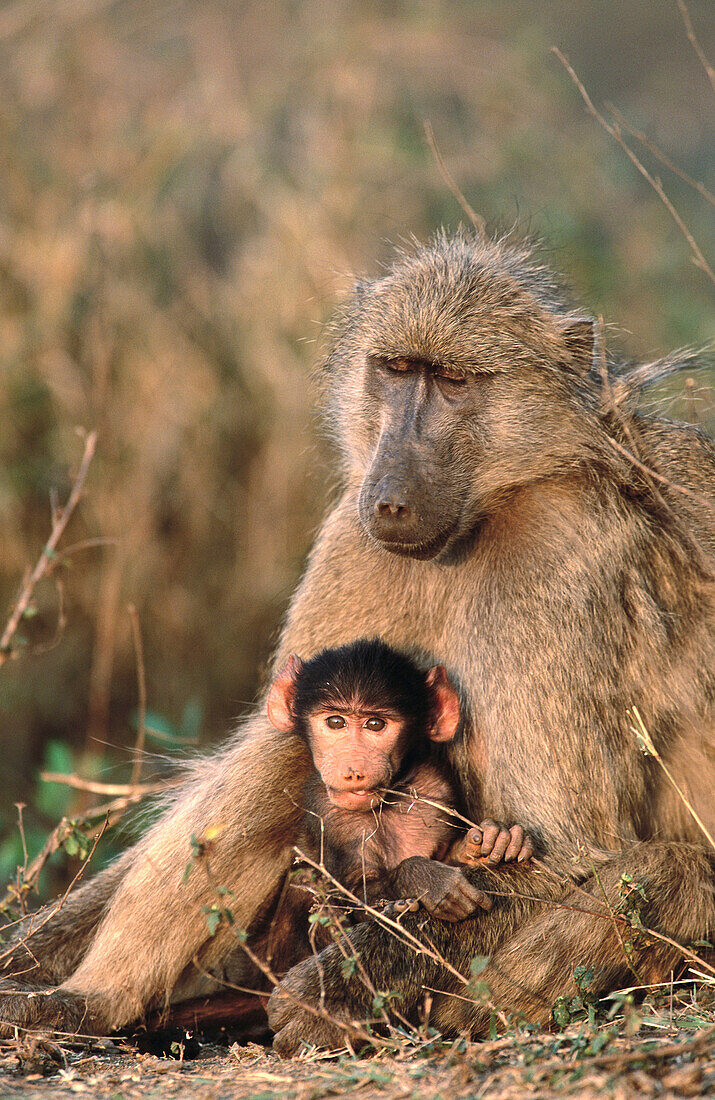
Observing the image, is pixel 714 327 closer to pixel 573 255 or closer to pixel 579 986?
pixel 573 255

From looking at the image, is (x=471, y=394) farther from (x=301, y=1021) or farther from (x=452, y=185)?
(x=301, y=1021)

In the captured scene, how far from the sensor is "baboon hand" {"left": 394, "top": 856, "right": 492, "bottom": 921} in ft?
8.29

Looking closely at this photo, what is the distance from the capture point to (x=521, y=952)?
2564 mm

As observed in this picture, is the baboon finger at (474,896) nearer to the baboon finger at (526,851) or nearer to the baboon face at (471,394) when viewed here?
the baboon finger at (526,851)

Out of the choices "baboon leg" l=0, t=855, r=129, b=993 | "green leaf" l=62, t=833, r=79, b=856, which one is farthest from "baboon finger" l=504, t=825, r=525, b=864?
"baboon leg" l=0, t=855, r=129, b=993

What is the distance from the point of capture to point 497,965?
8.38 ft

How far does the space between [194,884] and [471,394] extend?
1.22 metres

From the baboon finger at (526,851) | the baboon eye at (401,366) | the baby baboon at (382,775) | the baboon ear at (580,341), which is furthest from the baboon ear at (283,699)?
the baboon ear at (580,341)

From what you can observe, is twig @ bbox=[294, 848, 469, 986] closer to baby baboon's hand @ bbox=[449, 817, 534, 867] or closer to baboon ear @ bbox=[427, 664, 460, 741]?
baby baboon's hand @ bbox=[449, 817, 534, 867]

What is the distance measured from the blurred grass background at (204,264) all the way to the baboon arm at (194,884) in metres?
1.58

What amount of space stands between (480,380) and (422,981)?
1277 millimetres

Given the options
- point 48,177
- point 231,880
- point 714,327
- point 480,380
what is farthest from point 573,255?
point 231,880

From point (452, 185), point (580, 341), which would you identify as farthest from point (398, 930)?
point (452, 185)

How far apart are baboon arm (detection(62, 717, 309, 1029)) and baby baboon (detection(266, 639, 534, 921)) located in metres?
0.15
